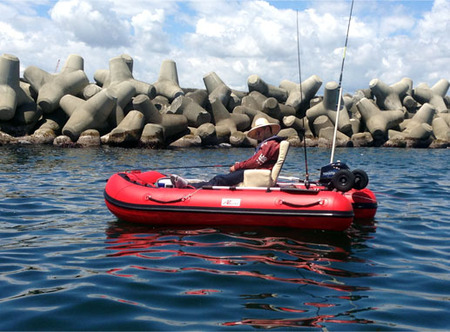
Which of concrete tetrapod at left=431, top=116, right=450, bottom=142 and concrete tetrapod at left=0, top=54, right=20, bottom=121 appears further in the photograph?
concrete tetrapod at left=431, top=116, right=450, bottom=142

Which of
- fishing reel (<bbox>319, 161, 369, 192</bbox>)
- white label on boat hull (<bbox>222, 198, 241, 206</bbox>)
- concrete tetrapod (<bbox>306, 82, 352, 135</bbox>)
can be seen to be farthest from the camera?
concrete tetrapod (<bbox>306, 82, 352, 135</bbox>)

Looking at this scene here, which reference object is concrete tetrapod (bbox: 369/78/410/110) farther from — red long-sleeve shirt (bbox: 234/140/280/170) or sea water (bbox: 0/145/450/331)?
red long-sleeve shirt (bbox: 234/140/280/170)

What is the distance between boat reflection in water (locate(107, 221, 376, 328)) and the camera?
3734 mm

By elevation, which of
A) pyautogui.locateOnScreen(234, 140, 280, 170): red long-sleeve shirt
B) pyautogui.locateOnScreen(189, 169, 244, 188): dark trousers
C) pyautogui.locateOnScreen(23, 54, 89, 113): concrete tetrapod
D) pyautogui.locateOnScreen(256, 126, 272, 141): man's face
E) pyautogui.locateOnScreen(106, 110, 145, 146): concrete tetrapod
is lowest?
pyautogui.locateOnScreen(106, 110, 145, 146): concrete tetrapod

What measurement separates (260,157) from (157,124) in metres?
13.9

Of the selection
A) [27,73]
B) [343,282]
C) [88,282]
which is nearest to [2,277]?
[88,282]

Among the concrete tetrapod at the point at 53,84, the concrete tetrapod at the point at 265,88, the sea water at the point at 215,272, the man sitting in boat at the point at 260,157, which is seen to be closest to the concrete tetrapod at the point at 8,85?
the concrete tetrapod at the point at 53,84

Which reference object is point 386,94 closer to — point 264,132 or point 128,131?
point 128,131

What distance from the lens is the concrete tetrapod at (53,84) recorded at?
67.7ft

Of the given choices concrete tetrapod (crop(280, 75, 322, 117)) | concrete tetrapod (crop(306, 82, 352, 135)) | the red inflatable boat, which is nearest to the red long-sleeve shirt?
the red inflatable boat

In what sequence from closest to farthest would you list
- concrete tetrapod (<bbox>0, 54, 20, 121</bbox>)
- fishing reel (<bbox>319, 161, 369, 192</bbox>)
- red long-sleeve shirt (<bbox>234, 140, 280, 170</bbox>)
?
fishing reel (<bbox>319, 161, 369, 192</bbox>), red long-sleeve shirt (<bbox>234, 140, 280, 170</bbox>), concrete tetrapod (<bbox>0, 54, 20, 121</bbox>)

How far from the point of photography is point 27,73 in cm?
2173

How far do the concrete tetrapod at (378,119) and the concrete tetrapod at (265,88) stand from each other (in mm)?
3973

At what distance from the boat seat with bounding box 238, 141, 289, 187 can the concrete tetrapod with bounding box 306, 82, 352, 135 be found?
56.5ft
